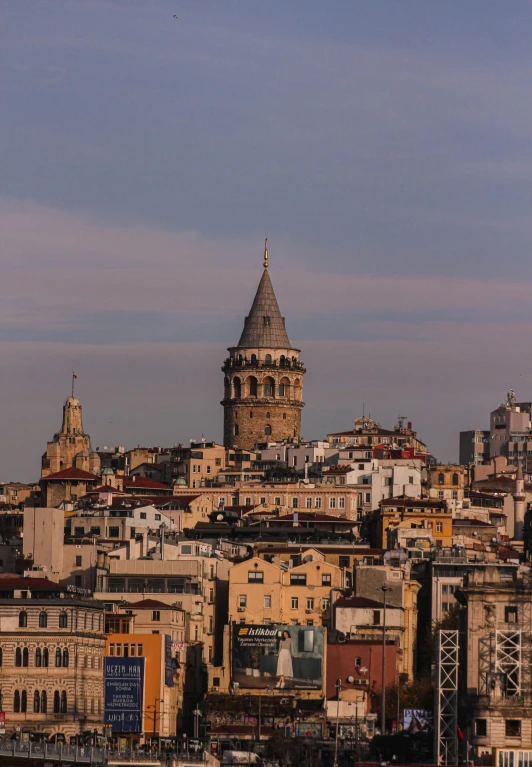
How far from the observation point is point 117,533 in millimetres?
155625

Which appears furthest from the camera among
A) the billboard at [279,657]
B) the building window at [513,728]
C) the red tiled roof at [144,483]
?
the red tiled roof at [144,483]

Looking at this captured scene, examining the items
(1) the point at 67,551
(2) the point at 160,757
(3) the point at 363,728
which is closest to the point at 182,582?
(1) the point at 67,551

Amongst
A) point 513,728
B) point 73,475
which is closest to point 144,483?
point 73,475

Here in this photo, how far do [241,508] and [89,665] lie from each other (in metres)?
54.0

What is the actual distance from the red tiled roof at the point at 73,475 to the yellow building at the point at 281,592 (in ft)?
161

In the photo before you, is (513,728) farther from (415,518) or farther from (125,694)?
(415,518)

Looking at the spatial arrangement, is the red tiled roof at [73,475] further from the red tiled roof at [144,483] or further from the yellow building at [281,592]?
the yellow building at [281,592]

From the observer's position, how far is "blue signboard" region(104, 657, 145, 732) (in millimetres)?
118438

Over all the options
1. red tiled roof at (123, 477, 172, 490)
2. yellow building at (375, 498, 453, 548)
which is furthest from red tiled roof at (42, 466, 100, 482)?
yellow building at (375, 498, 453, 548)

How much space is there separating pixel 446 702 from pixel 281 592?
30.9 meters

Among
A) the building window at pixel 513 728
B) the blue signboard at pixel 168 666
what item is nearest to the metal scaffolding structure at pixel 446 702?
the building window at pixel 513 728

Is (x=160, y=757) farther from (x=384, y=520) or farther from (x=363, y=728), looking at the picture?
(x=384, y=520)

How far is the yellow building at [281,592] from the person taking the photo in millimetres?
133625

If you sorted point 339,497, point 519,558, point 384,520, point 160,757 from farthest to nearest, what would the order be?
point 339,497, point 384,520, point 519,558, point 160,757
